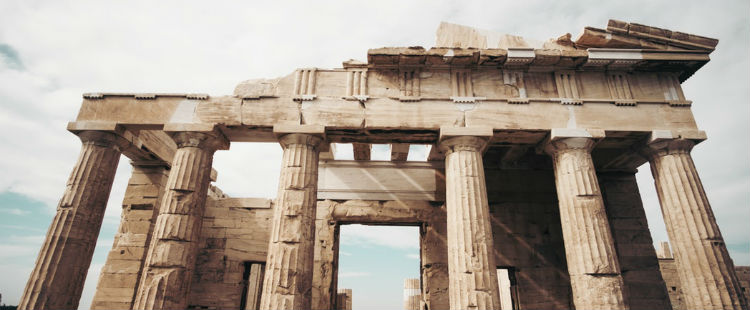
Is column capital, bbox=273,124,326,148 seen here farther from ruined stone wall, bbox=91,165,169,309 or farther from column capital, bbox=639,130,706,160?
column capital, bbox=639,130,706,160

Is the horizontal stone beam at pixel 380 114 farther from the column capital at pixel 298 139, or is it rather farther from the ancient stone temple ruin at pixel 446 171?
the column capital at pixel 298 139

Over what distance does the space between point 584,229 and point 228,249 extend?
9297mm

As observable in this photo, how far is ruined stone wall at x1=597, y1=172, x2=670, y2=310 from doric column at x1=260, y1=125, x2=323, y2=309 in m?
8.61

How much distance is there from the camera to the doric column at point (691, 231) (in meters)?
7.32

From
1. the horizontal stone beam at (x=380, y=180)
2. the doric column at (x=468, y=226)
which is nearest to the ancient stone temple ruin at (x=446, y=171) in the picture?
the doric column at (x=468, y=226)

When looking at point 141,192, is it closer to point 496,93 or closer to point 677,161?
point 496,93

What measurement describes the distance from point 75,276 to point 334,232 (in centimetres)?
582

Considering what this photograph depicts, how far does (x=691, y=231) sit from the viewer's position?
305 inches

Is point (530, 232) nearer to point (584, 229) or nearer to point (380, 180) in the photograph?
point (584, 229)

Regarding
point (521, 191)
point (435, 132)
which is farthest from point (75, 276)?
point (521, 191)

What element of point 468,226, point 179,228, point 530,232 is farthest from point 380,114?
point 530,232

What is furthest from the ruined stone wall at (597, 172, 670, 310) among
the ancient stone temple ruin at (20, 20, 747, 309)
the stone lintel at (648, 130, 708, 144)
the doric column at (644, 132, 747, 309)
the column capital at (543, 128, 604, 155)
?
the column capital at (543, 128, 604, 155)

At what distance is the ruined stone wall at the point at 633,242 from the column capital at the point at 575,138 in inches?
159

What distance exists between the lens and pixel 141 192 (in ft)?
37.6
